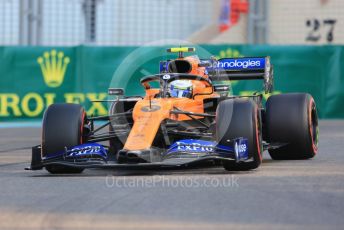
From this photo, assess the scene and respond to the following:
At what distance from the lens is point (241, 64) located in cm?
1122

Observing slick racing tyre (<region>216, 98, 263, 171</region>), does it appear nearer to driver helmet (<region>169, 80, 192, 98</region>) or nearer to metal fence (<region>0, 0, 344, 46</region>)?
driver helmet (<region>169, 80, 192, 98</region>)

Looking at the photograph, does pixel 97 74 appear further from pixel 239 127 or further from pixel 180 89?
pixel 239 127

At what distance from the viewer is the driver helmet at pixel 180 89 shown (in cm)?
988

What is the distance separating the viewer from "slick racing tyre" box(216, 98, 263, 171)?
8.84 meters

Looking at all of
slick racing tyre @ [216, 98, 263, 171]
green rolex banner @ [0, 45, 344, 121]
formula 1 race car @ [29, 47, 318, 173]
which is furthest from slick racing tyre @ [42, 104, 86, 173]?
green rolex banner @ [0, 45, 344, 121]

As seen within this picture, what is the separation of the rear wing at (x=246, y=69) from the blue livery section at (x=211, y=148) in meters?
2.32

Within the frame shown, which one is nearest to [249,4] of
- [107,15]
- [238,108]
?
[107,15]

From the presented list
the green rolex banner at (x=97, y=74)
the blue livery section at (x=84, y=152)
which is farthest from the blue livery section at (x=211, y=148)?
the green rolex banner at (x=97, y=74)

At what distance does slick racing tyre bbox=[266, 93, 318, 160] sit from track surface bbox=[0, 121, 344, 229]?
0.62m

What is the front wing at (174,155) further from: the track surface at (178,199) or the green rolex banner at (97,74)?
the green rolex banner at (97,74)

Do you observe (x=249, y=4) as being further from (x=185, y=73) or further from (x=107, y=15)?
(x=185, y=73)

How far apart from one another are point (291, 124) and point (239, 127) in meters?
1.73

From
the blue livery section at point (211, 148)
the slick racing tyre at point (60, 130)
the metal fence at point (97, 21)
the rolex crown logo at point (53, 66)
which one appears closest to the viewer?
the blue livery section at point (211, 148)

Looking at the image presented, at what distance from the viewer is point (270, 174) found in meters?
8.71
